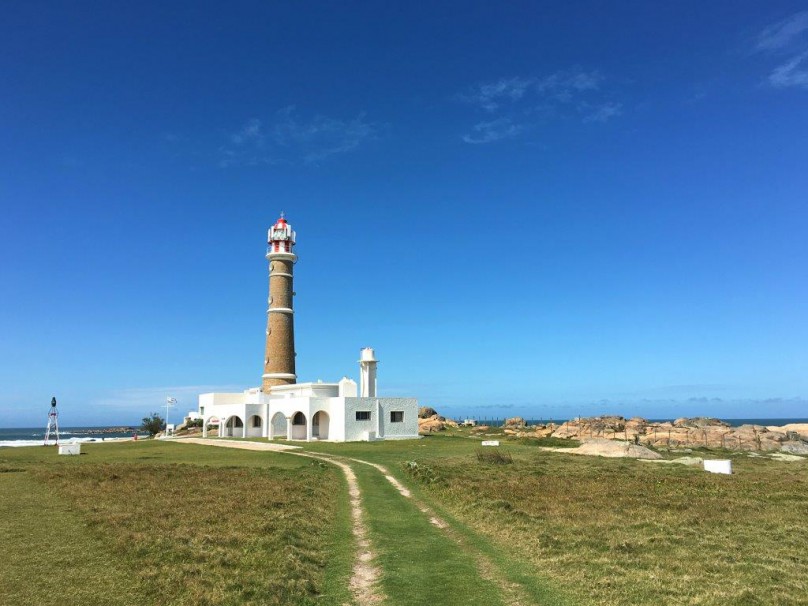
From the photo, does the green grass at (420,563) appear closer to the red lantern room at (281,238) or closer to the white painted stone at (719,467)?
the white painted stone at (719,467)

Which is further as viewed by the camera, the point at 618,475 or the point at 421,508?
the point at 618,475

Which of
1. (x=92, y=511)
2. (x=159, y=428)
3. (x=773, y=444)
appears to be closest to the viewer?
(x=92, y=511)

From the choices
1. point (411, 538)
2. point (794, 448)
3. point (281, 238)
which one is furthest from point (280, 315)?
point (411, 538)

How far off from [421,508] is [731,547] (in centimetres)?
869

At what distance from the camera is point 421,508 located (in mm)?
18922

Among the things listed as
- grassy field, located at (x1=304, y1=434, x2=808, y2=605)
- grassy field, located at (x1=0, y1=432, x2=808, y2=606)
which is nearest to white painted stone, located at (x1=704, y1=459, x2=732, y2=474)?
grassy field, located at (x1=304, y1=434, x2=808, y2=605)

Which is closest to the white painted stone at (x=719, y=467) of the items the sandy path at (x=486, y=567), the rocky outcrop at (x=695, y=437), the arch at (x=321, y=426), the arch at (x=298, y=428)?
the sandy path at (x=486, y=567)

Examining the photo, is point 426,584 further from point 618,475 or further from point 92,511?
point 618,475

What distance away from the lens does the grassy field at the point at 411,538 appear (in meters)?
10.7

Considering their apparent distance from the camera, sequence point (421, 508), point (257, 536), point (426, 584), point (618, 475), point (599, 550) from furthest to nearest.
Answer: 1. point (618, 475)
2. point (421, 508)
3. point (257, 536)
4. point (599, 550)
5. point (426, 584)

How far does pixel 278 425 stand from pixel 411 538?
4616 cm

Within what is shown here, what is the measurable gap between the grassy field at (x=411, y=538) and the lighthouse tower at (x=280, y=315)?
1386 inches

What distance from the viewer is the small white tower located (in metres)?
57.3

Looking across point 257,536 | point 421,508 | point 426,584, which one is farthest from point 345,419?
point 426,584
